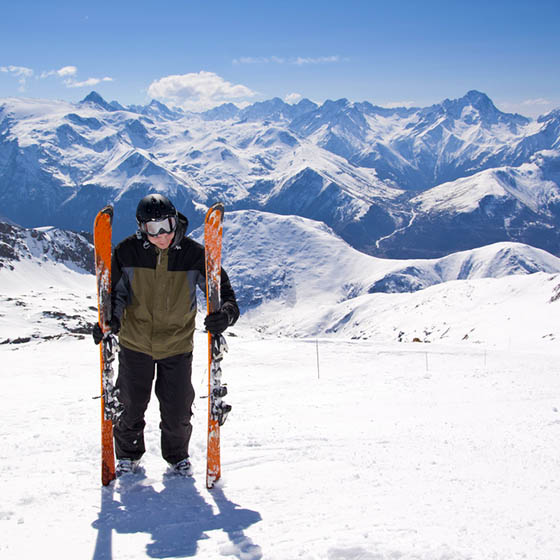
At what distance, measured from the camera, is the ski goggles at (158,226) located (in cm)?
534

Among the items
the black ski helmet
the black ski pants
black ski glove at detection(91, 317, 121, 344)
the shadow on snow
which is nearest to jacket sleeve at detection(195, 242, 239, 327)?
the black ski helmet

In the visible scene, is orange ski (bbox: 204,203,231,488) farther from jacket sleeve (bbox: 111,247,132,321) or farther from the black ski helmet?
jacket sleeve (bbox: 111,247,132,321)

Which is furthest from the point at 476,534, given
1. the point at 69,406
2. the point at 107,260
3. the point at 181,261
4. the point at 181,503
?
the point at 69,406

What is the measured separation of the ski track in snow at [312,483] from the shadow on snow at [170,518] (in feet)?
0.06

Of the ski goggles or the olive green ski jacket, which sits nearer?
the ski goggles

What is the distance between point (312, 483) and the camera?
5391 mm

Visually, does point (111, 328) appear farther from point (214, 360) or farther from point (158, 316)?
point (214, 360)

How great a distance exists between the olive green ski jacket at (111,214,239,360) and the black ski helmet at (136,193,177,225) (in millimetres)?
286

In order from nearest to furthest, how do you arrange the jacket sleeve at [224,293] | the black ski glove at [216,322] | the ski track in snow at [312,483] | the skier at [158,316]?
the ski track in snow at [312,483] → the black ski glove at [216,322] → the skier at [158,316] → the jacket sleeve at [224,293]

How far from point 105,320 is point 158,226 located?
133 centimetres

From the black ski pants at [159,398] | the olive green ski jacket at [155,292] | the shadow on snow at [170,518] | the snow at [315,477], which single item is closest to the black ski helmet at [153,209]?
the olive green ski jacket at [155,292]

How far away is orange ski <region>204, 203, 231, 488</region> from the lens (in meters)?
5.50

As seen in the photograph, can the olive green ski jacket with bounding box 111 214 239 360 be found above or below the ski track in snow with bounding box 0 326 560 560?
above

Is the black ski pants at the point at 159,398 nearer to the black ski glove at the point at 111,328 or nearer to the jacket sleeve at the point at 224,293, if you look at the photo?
the black ski glove at the point at 111,328
